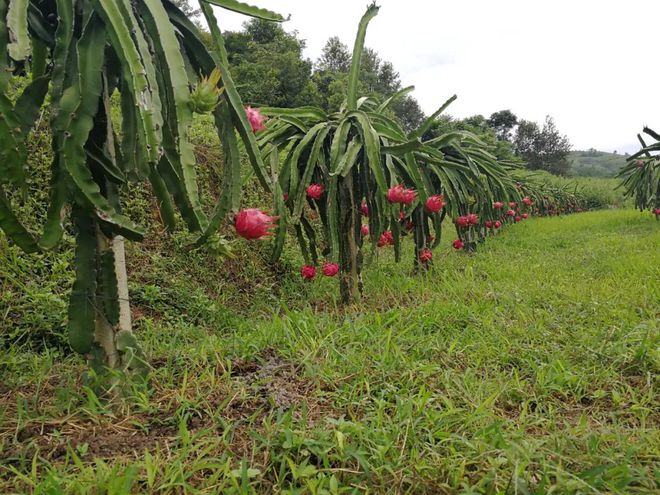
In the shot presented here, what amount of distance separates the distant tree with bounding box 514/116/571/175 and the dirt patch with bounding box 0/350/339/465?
26.5m

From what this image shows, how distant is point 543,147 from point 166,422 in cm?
2822

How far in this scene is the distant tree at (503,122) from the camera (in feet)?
90.1

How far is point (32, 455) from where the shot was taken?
116cm

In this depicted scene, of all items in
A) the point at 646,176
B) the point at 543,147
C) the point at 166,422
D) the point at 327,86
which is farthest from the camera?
the point at 543,147

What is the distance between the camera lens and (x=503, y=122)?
2783cm

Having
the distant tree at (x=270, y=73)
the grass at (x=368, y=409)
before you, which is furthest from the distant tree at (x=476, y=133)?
the distant tree at (x=270, y=73)

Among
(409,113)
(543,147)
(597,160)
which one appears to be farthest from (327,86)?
(597,160)

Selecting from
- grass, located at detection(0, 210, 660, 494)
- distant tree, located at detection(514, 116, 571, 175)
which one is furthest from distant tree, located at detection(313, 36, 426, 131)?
grass, located at detection(0, 210, 660, 494)

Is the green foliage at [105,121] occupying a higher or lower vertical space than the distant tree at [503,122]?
lower

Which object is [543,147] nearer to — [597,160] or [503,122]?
[503,122]

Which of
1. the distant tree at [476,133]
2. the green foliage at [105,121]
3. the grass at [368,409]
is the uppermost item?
the distant tree at [476,133]

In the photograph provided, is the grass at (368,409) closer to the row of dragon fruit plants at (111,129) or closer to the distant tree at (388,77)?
the row of dragon fruit plants at (111,129)

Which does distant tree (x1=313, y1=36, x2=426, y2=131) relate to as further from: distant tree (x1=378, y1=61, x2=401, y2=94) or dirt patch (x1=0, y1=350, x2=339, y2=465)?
dirt patch (x1=0, y1=350, x2=339, y2=465)

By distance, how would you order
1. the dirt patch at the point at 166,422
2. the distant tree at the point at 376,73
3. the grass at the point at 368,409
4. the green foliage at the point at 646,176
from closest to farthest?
1. the grass at the point at 368,409
2. the dirt patch at the point at 166,422
3. the green foliage at the point at 646,176
4. the distant tree at the point at 376,73
